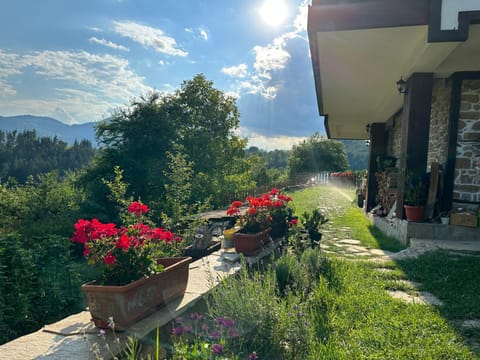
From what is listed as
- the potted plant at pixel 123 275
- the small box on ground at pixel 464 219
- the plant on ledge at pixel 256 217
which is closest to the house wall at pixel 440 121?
the small box on ground at pixel 464 219

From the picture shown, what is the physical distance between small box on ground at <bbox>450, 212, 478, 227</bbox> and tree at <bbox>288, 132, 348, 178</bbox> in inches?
1047

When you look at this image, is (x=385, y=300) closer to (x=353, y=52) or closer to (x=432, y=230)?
(x=432, y=230)

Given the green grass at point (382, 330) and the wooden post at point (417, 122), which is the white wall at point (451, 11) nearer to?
the wooden post at point (417, 122)

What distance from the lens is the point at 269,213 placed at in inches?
157

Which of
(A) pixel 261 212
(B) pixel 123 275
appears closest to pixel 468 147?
(A) pixel 261 212

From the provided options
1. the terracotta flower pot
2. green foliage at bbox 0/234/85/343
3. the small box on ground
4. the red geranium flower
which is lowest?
green foliage at bbox 0/234/85/343

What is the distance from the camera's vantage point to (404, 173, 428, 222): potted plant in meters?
4.78

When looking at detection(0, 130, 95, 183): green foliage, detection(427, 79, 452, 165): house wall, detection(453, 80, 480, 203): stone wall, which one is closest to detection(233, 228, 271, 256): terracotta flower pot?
detection(453, 80, 480, 203): stone wall

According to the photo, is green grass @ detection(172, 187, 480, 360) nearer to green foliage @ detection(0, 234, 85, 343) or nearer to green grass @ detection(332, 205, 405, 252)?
green grass @ detection(332, 205, 405, 252)

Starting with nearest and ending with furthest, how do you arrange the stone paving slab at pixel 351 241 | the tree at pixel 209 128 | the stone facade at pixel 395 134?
the stone paving slab at pixel 351 241 < the stone facade at pixel 395 134 < the tree at pixel 209 128

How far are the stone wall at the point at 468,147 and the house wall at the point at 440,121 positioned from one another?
0.70 feet

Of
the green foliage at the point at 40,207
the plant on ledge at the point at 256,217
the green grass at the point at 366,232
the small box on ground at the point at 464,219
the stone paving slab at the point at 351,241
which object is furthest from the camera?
the green foliage at the point at 40,207

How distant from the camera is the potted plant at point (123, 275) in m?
1.81

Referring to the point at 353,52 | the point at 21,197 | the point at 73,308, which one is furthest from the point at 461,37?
the point at 21,197
